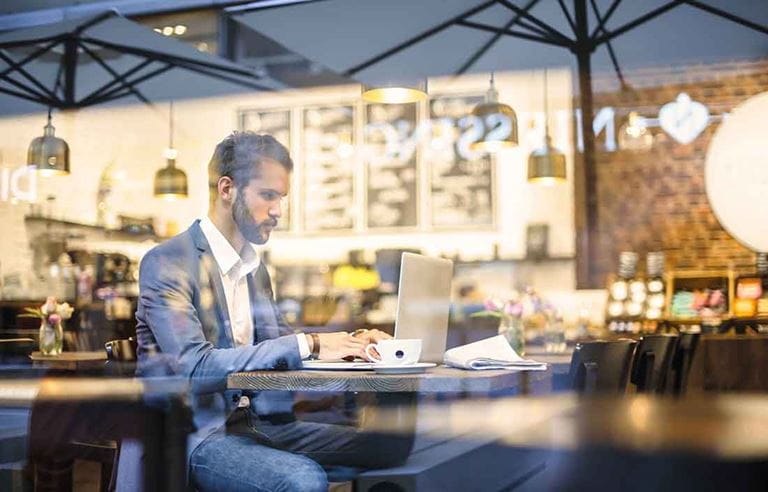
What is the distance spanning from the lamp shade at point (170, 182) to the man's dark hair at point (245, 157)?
9.89ft

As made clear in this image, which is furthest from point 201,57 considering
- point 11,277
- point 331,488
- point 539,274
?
point 331,488

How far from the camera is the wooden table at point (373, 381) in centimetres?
224

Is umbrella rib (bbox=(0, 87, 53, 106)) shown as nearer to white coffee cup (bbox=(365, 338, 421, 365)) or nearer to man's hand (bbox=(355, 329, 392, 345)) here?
man's hand (bbox=(355, 329, 392, 345))

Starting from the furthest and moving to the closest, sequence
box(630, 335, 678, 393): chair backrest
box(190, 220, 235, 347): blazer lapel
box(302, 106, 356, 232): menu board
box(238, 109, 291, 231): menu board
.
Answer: box(302, 106, 356, 232): menu board → box(238, 109, 291, 231): menu board → box(630, 335, 678, 393): chair backrest → box(190, 220, 235, 347): blazer lapel

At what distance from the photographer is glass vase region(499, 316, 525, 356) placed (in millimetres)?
4076

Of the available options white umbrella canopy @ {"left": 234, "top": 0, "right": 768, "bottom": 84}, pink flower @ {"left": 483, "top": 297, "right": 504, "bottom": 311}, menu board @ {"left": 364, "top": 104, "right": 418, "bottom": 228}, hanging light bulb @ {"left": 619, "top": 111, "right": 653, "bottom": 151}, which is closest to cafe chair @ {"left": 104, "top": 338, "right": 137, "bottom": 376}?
pink flower @ {"left": 483, "top": 297, "right": 504, "bottom": 311}

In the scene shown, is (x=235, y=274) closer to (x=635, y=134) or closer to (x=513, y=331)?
(x=513, y=331)

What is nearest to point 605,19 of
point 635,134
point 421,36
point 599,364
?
point 421,36

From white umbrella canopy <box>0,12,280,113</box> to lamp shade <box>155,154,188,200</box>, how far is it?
56 cm

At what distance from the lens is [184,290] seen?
8.57 feet

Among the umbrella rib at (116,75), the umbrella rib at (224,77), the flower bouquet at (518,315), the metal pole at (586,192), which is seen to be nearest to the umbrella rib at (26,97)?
the umbrella rib at (116,75)

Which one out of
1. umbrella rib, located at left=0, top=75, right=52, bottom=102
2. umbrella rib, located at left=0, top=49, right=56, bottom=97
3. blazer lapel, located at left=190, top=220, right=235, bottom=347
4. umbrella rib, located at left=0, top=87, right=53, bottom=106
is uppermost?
umbrella rib, located at left=0, top=49, right=56, bottom=97

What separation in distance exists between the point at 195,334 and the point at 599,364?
1.40 metres

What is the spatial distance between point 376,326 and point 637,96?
2.82 meters
